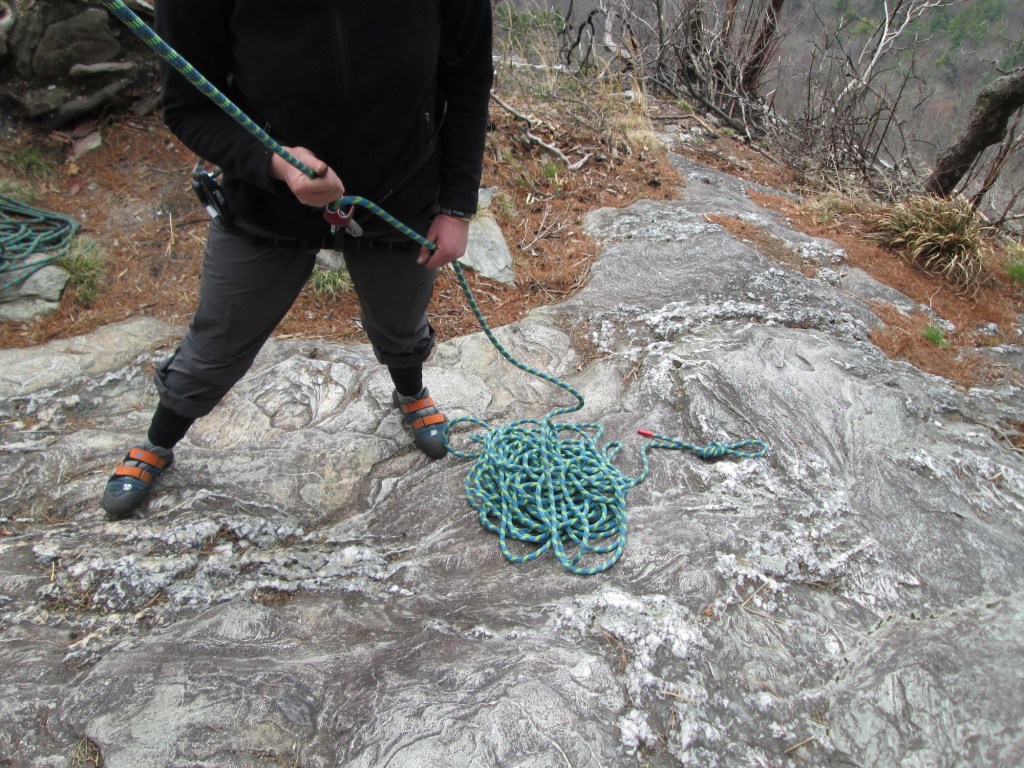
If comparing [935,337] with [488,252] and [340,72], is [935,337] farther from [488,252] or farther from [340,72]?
[340,72]

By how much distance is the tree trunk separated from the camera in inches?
209

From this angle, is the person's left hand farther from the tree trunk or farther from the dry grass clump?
the tree trunk

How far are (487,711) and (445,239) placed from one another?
1.35 m

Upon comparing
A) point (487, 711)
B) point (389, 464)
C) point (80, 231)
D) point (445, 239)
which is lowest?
point (80, 231)

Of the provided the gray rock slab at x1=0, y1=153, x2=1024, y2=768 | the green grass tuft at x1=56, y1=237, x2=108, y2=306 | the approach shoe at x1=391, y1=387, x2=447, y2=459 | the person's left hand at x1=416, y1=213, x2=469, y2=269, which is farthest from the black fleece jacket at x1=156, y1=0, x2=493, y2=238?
the green grass tuft at x1=56, y1=237, x2=108, y2=306

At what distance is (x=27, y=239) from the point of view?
3867mm

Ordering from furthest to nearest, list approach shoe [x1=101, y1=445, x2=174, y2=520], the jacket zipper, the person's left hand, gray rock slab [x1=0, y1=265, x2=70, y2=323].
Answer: gray rock slab [x1=0, y1=265, x2=70, y2=323] < approach shoe [x1=101, y1=445, x2=174, y2=520] < the person's left hand < the jacket zipper

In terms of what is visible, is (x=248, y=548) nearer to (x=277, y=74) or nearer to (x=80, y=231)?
(x=277, y=74)

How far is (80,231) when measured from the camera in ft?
13.6

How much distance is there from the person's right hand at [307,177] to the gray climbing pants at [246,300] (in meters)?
0.34

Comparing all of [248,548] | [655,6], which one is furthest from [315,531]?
[655,6]

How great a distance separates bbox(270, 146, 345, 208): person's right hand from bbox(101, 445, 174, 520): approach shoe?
1.24 m

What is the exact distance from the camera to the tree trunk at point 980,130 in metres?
5.31

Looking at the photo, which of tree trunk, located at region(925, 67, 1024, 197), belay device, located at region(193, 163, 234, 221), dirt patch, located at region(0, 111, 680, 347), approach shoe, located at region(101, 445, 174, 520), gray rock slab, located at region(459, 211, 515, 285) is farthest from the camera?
tree trunk, located at region(925, 67, 1024, 197)
